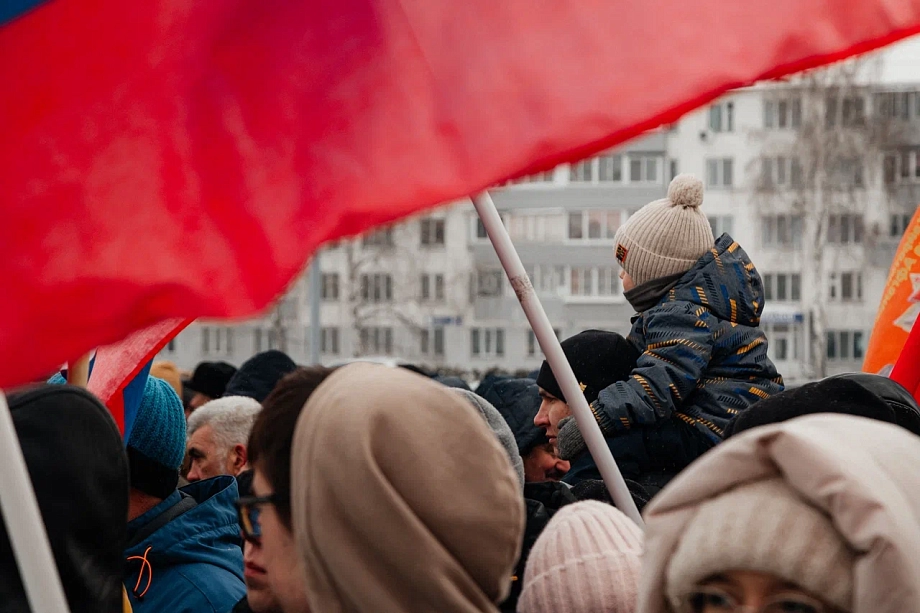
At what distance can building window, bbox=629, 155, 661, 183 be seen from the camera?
5234 centimetres

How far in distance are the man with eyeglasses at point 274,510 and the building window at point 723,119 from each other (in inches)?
1939

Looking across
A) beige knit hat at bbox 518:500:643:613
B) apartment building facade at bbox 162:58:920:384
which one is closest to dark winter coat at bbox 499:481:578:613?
beige knit hat at bbox 518:500:643:613

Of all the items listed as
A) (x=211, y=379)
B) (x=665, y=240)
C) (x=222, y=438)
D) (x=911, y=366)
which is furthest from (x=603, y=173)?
(x=911, y=366)

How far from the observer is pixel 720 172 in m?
50.4

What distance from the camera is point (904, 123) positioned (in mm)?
42219

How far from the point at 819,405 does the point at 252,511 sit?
47.3 inches

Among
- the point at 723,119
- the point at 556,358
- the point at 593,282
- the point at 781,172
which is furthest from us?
the point at 593,282

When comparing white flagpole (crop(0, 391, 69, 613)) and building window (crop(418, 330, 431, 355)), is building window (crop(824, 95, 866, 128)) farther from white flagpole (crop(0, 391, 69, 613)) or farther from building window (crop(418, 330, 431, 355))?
white flagpole (crop(0, 391, 69, 613))

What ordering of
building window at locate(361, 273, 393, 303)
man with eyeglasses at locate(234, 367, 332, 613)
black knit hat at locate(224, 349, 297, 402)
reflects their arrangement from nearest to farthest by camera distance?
man with eyeglasses at locate(234, 367, 332, 613)
black knit hat at locate(224, 349, 297, 402)
building window at locate(361, 273, 393, 303)

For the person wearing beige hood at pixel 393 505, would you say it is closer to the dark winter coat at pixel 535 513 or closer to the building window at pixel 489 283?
the dark winter coat at pixel 535 513

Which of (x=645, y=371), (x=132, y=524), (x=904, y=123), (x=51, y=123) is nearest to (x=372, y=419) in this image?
(x=51, y=123)

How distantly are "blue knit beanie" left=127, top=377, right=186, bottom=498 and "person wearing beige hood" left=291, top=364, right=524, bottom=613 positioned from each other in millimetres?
1723

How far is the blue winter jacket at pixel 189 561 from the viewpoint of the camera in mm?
3371

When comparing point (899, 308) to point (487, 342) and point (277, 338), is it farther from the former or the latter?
point (487, 342)
